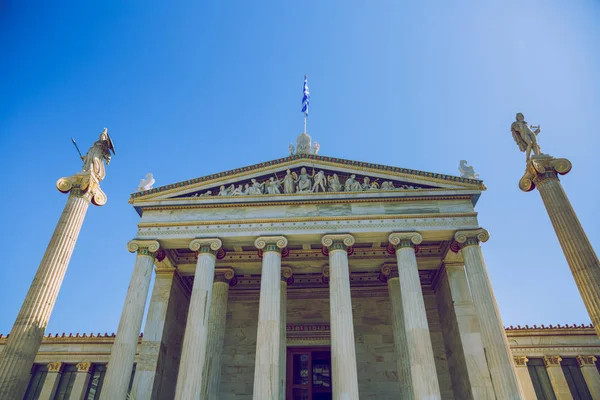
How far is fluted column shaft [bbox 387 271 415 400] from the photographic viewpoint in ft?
66.8

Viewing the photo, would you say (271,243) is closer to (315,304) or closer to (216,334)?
(216,334)

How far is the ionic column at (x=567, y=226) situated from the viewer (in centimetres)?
1762

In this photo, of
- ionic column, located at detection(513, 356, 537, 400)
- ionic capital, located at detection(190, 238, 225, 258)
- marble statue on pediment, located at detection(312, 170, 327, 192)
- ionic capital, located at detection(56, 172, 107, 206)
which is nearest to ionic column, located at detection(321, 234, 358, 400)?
marble statue on pediment, located at detection(312, 170, 327, 192)

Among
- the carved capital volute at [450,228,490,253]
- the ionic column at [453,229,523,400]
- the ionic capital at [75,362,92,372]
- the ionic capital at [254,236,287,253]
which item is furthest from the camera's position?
the ionic capital at [75,362,92,372]

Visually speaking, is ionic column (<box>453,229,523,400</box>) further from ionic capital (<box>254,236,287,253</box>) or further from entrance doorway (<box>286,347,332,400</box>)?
entrance doorway (<box>286,347,332,400</box>)

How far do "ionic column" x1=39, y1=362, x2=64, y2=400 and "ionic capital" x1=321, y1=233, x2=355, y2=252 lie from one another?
1839 centimetres

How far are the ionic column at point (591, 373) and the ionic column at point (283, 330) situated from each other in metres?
16.5

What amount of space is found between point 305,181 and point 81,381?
17.8 metres

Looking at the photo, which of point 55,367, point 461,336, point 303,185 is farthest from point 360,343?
point 55,367

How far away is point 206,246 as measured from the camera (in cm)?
2167

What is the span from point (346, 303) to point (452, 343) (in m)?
6.74

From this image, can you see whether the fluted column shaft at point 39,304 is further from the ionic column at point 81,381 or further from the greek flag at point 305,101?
the greek flag at point 305,101

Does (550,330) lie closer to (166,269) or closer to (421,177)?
(421,177)

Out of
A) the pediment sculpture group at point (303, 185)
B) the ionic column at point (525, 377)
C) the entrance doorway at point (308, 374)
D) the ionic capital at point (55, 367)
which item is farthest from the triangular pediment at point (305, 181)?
the ionic capital at point (55, 367)
